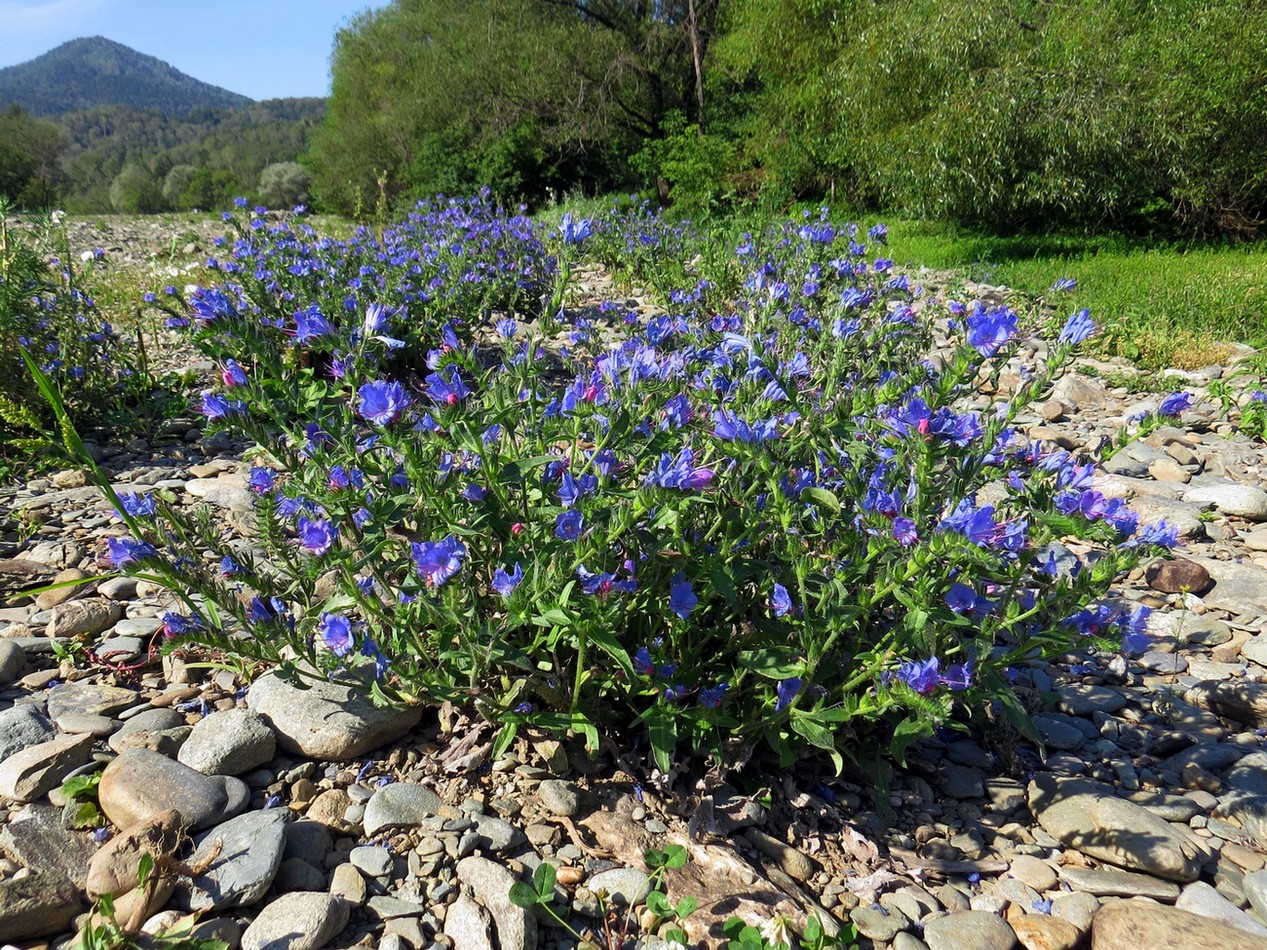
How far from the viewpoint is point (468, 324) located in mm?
5145

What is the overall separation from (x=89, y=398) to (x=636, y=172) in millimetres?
16159

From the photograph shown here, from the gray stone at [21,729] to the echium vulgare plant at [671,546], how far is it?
0.40 meters

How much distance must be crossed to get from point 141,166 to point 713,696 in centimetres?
6937

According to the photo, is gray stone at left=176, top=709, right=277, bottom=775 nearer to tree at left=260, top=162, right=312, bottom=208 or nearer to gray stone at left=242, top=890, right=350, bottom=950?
gray stone at left=242, top=890, right=350, bottom=950

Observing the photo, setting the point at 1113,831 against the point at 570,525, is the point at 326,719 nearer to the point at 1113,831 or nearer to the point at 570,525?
the point at 570,525

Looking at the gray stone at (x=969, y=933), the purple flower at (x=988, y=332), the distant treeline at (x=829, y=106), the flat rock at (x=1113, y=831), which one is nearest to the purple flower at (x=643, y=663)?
the gray stone at (x=969, y=933)

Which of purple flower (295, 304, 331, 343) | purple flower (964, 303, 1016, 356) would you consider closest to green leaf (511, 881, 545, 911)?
purple flower (295, 304, 331, 343)

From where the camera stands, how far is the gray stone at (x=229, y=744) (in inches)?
77.1

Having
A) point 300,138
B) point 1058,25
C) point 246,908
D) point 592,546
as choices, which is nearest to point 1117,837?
point 592,546

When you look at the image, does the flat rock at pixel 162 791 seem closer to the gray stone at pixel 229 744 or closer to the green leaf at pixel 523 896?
the gray stone at pixel 229 744

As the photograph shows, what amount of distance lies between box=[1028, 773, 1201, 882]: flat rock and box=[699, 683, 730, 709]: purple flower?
92cm

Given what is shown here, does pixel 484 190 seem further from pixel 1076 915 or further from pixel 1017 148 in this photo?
pixel 1076 915

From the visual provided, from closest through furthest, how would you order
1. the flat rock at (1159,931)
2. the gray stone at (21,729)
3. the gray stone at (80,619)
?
the flat rock at (1159,931) → the gray stone at (21,729) → the gray stone at (80,619)

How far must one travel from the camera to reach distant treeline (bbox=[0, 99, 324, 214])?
75.5 ft
